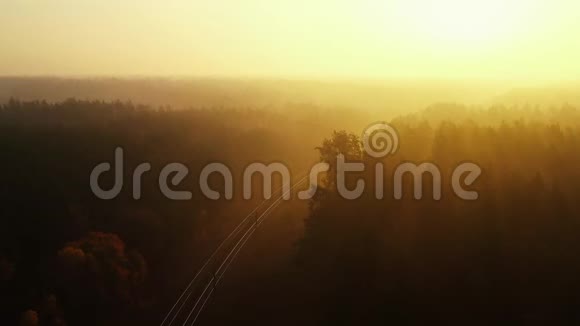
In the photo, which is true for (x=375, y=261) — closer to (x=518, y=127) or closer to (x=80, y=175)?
(x=518, y=127)

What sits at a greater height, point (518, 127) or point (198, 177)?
point (518, 127)

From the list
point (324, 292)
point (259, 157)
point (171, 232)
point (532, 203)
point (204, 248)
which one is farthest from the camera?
point (259, 157)

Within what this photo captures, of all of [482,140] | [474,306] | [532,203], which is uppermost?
[482,140]

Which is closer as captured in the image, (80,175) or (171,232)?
(171,232)

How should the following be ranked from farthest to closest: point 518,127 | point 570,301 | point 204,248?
1. point 518,127
2. point 204,248
3. point 570,301

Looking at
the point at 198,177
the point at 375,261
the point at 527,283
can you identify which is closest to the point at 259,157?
the point at 198,177

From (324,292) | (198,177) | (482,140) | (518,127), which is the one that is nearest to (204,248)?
(324,292)
